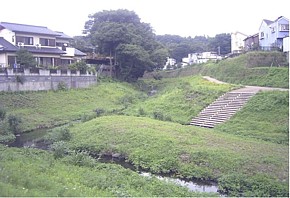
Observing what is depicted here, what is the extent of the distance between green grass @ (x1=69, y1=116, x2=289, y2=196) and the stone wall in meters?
13.5

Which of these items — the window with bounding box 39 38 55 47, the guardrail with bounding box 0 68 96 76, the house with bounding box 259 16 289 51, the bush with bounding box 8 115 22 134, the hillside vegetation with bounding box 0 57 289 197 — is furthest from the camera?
the window with bounding box 39 38 55 47

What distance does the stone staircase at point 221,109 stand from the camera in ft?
87.4

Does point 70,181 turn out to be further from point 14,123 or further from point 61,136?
point 14,123

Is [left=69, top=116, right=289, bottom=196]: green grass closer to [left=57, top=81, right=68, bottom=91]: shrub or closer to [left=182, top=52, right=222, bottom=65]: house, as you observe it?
[left=57, top=81, right=68, bottom=91]: shrub

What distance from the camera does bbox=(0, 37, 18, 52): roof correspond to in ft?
131

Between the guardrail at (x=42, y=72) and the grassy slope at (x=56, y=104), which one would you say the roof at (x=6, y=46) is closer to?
the guardrail at (x=42, y=72)

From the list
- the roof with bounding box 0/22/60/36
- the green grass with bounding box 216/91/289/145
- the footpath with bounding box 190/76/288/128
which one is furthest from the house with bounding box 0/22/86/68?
the green grass with bounding box 216/91/289/145

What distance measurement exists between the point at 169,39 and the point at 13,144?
91451mm

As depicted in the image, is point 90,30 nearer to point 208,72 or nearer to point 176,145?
point 208,72

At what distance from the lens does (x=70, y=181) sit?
12453mm

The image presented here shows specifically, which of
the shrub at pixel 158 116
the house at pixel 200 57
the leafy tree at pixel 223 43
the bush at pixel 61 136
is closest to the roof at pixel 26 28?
the shrub at pixel 158 116

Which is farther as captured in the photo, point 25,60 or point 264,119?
point 25,60

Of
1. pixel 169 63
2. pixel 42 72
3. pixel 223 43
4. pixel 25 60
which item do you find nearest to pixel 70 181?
pixel 42 72

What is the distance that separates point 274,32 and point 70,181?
4254 centimetres
